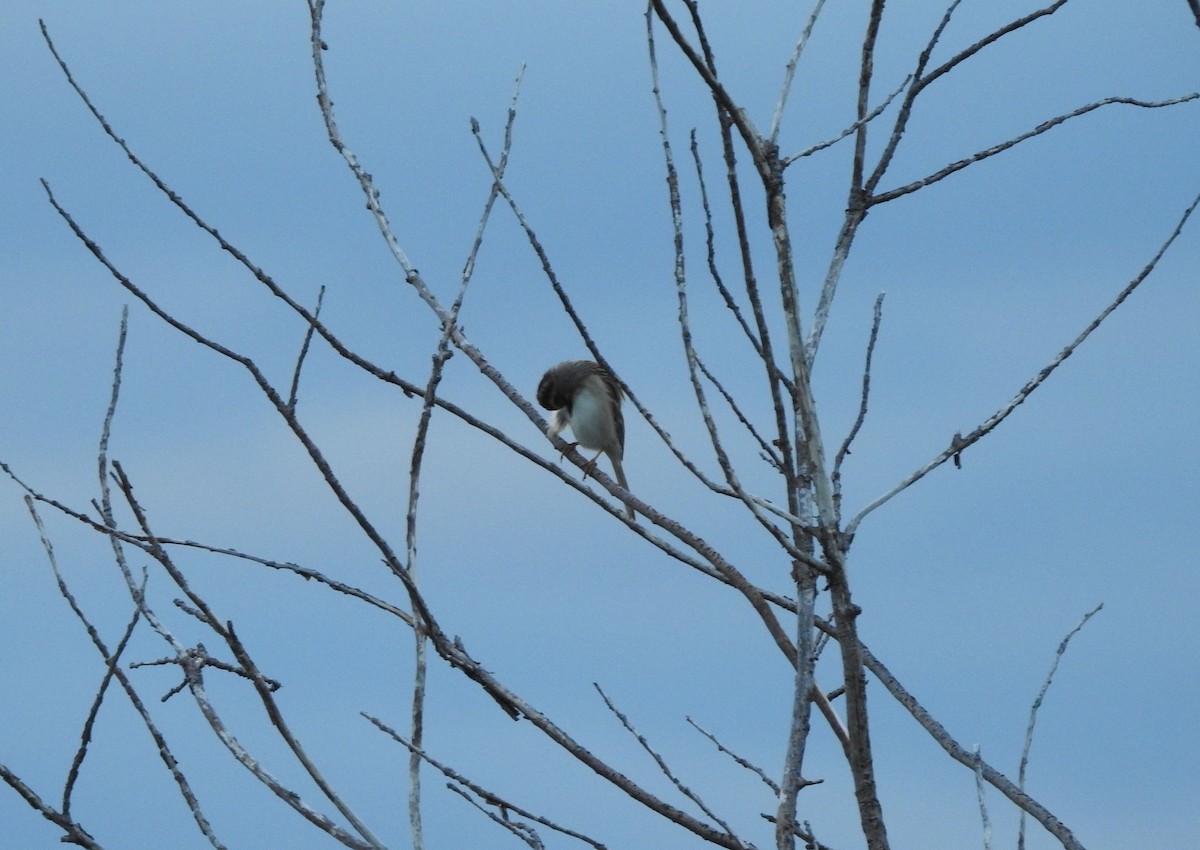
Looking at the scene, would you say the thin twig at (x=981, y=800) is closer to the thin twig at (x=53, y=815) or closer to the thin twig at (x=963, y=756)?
the thin twig at (x=963, y=756)

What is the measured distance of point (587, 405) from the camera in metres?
10.2

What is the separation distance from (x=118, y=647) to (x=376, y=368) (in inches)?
43.4

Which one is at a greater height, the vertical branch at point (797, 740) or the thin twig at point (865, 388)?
the thin twig at point (865, 388)

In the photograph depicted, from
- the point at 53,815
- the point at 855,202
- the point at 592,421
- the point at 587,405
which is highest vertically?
the point at 587,405

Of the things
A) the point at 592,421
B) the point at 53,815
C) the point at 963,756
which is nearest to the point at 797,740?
the point at 963,756

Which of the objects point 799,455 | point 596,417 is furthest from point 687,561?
point 596,417

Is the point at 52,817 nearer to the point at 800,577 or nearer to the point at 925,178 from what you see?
the point at 800,577

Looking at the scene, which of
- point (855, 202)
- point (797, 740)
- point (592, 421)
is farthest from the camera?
point (592, 421)

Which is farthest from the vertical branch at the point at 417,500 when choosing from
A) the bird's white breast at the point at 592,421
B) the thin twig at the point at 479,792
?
the bird's white breast at the point at 592,421

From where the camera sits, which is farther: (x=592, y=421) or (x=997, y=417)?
(x=592, y=421)

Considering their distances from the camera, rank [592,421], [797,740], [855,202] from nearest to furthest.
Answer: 1. [797,740]
2. [855,202]
3. [592,421]

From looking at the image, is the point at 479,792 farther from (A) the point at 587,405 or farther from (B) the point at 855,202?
(A) the point at 587,405

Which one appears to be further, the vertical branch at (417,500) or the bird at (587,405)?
the bird at (587,405)

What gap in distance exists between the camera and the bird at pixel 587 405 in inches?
399
